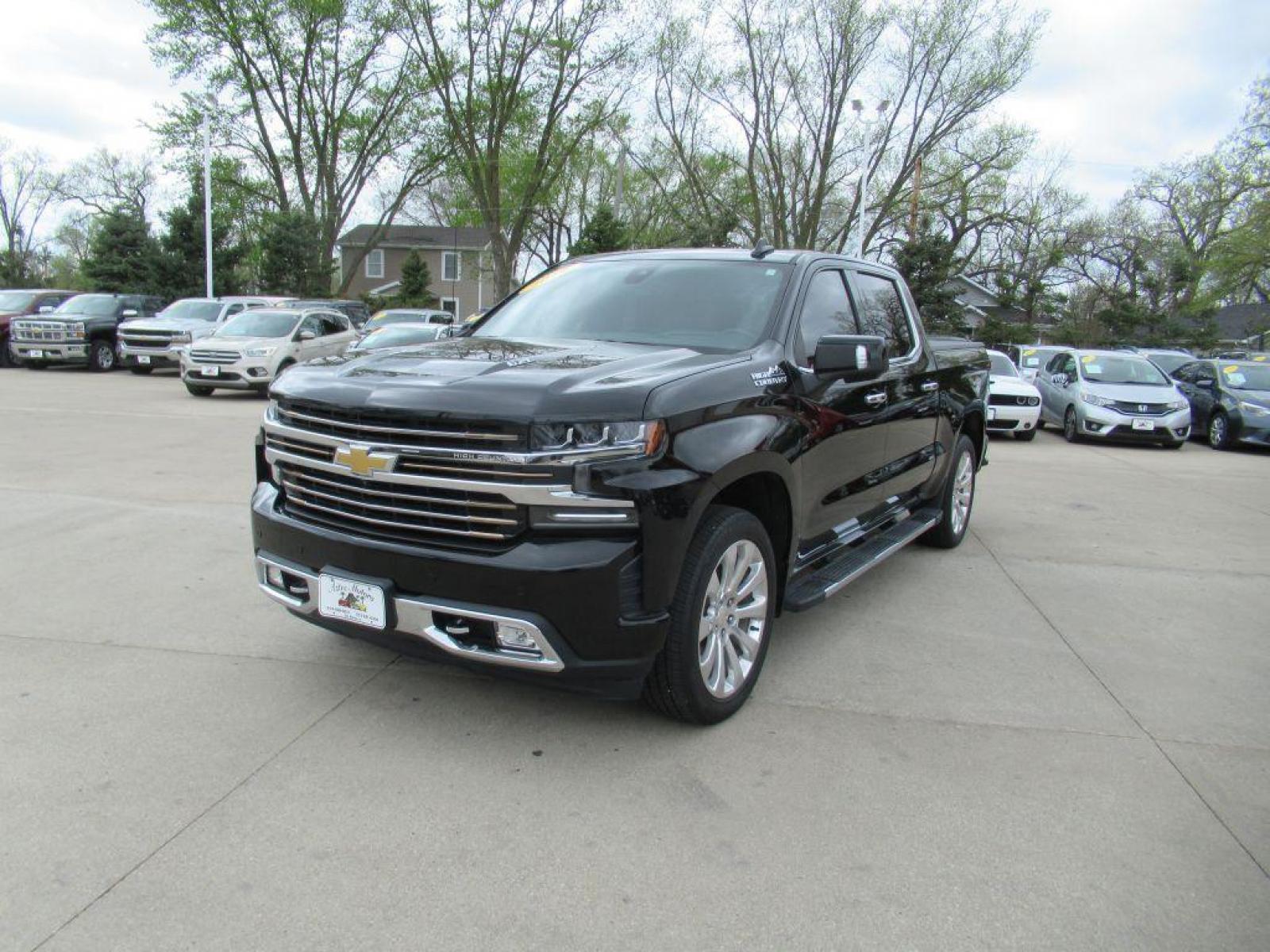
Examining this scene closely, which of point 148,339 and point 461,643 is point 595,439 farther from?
point 148,339

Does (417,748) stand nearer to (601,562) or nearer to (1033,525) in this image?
(601,562)

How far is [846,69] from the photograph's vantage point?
106 feet

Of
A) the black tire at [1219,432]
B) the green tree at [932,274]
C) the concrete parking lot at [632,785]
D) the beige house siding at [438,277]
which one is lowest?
the concrete parking lot at [632,785]

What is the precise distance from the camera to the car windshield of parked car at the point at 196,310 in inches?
829

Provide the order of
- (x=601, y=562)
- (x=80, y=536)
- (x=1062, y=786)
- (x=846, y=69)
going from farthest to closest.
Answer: (x=846, y=69), (x=80, y=536), (x=1062, y=786), (x=601, y=562)

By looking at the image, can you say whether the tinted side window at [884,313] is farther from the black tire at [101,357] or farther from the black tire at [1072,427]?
the black tire at [101,357]

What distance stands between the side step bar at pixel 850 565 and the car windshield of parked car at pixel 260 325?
46.9 feet

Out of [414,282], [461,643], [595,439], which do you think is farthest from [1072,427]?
[414,282]

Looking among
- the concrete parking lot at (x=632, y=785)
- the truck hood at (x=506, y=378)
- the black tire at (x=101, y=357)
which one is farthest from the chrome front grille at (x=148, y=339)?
the truck hood at (x=506, y=378)

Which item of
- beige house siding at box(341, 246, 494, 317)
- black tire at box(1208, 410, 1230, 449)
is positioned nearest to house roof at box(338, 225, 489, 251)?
beige house siding at box(341, 246, 494, 317)

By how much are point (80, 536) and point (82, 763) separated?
11.2 ft

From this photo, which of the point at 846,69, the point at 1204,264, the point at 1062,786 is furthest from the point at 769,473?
the point at 1204,264

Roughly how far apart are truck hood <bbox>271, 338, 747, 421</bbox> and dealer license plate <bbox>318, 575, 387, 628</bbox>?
0.64 meters

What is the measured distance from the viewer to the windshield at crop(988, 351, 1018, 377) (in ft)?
51.5
